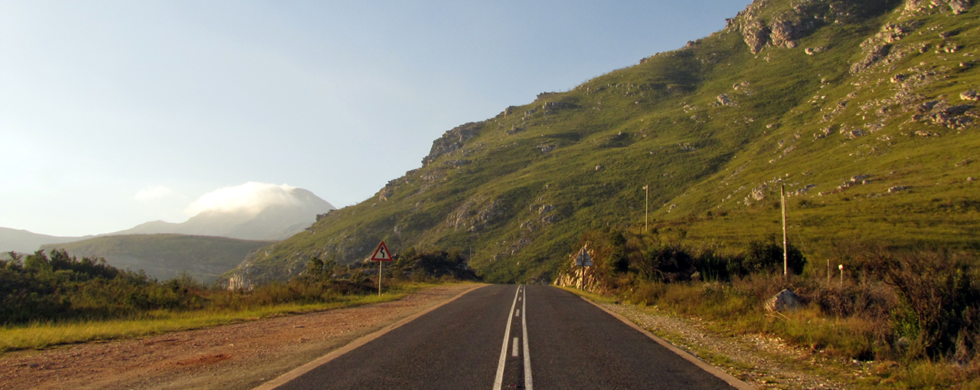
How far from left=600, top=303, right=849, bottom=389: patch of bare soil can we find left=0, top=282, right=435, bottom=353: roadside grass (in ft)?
39.2

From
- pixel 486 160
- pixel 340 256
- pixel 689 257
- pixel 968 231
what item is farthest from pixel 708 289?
pixel 486 160

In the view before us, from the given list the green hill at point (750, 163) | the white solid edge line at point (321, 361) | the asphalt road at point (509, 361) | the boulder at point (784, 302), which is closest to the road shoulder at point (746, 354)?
the asphalt road at point (509, 361)

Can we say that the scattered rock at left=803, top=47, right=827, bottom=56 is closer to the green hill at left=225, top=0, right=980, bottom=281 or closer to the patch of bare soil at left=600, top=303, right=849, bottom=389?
the green hill at left=225, top=0, right=980, bottom=281

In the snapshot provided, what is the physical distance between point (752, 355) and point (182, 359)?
10414 mm

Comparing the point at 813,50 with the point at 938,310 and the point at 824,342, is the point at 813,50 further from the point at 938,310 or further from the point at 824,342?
the point at 938,310

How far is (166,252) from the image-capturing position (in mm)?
164250

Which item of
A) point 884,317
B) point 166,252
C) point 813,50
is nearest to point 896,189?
point 884,317

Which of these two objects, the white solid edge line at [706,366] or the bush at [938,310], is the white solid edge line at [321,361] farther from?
the bush at [938,310]

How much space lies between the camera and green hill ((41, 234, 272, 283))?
15238 centimetres

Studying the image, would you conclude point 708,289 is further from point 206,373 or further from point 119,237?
point 119,237

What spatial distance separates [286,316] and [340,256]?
117 metres

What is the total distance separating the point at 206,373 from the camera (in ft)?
21.7

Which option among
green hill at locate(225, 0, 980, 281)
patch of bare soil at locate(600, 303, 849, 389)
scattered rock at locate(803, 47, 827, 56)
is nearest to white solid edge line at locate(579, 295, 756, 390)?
patch of bare soil at locate(600, 303, 849, 389)

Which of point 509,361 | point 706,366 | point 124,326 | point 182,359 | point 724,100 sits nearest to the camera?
point 706,366
